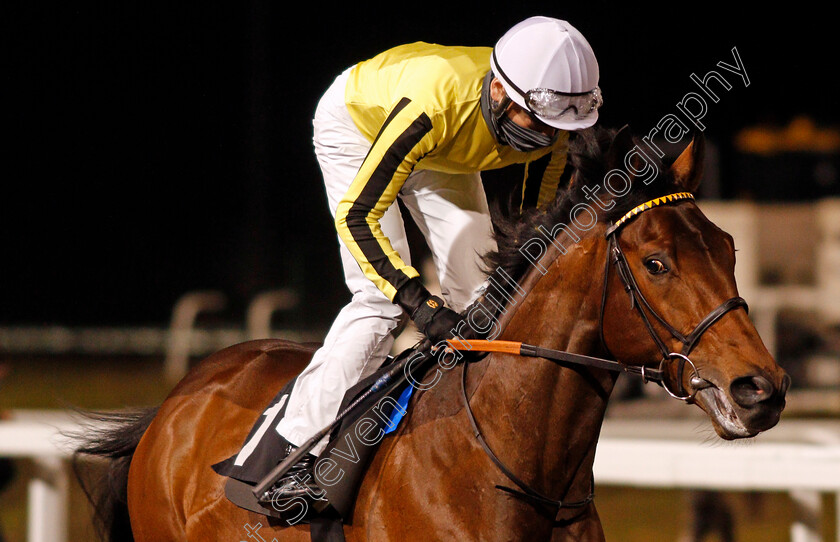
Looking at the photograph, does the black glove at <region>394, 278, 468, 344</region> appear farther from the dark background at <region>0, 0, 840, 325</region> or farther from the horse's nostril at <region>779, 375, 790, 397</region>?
the dark background at <region>0, 0, 840, 325</region>

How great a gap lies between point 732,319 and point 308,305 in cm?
835

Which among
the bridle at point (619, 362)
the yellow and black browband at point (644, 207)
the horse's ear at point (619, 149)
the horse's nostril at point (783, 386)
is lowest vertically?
the horse's nostril at point (783, 386)

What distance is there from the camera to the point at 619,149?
1.88m

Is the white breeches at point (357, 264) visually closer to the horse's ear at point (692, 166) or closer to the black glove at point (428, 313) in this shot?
the black glove at point (428, 313)

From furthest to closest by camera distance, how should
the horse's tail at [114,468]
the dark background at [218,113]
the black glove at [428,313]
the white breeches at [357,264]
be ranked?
the dark background at [218,113] → the horse's tail at [114,468] → the white breeches at [357,264] → the black glove at [428,313]

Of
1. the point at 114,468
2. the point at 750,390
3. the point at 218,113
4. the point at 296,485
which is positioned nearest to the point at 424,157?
the point at 296,485

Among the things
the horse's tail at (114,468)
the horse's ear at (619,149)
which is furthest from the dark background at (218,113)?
the horse's ear at (619,149)

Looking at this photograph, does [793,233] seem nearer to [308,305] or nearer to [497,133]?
[308,305]

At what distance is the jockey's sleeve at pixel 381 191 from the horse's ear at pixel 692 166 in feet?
1.90

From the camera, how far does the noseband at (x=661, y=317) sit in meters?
1.65

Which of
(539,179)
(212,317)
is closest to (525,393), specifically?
(539,179)

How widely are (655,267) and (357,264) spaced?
842 mm

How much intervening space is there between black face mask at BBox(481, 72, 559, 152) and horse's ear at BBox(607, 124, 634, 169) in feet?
0.88

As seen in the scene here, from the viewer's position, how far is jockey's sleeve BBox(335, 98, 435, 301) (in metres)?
2.04
